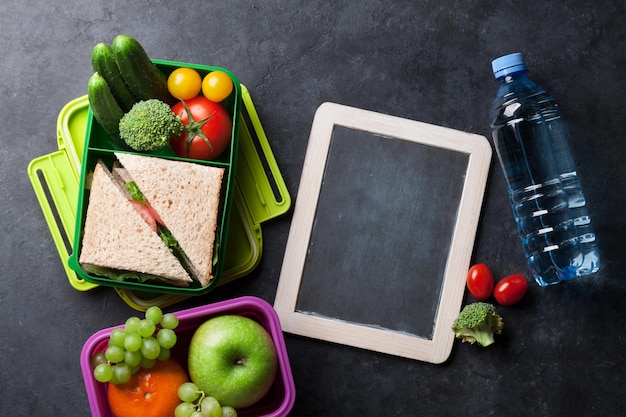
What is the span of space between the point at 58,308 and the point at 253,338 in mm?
640

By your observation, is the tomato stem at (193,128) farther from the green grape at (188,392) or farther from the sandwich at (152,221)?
the green grape at (188,392)

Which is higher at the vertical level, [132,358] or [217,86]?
[217,86]

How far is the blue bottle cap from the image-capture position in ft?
5.44

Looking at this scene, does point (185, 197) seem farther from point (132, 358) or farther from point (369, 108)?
point (369, 108)

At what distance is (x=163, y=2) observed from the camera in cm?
177

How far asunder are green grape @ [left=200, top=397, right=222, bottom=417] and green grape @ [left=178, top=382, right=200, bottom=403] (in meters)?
0.02

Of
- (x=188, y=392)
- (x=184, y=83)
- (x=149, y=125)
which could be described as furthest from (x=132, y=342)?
(x=184, y=83)

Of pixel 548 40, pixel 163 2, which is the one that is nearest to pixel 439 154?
pixel 548 40

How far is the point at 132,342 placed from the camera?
1370 mm

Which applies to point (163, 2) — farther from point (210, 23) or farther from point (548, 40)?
point (548, 40)

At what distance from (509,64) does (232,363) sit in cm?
102

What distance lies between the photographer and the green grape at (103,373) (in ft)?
4.47

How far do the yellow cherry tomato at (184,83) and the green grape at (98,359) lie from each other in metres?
0.63

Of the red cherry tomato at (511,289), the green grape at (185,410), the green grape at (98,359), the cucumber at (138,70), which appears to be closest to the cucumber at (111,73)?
the cucumber at (138,70)
